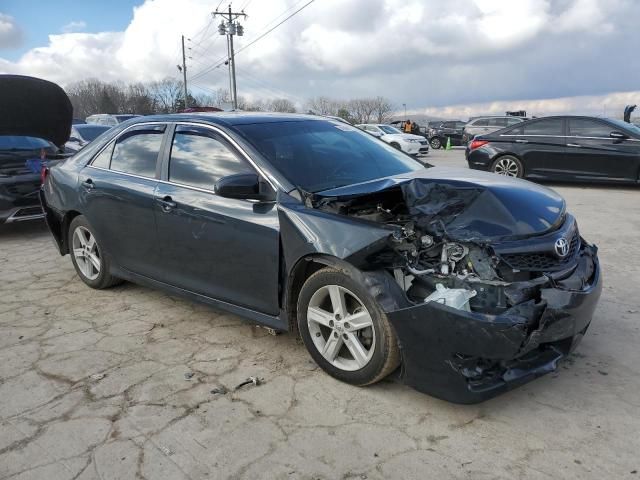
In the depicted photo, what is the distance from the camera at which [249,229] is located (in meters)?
3.29

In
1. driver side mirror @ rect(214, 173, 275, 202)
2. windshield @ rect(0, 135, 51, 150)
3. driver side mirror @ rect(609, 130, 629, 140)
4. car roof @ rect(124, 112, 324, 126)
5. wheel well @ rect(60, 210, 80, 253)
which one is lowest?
wheel well @ rect(60, 210, 80, 253)

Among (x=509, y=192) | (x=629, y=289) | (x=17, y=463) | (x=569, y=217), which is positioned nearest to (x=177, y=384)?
(x=17, y=463)

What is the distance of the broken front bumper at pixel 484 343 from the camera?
245 cm

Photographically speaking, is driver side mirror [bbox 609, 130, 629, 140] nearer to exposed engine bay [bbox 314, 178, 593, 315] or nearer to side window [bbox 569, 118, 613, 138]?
side window [bbox 569, 118, 613, 138]

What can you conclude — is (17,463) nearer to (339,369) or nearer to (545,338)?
(339,369)

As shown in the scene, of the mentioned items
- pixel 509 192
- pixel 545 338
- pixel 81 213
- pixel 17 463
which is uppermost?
pixel 509 192

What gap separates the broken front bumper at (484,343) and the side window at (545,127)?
349 inches

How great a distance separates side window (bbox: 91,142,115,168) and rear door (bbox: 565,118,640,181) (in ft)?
29.4

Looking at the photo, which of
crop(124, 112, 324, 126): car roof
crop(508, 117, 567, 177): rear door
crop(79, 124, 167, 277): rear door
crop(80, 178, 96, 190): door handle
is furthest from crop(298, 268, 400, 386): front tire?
crop(508, 117, 567, 177): rear door

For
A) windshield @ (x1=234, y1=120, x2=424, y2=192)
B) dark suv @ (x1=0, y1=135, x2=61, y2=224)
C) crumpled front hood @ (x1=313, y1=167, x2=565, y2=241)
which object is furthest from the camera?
dark suv @ (x1=0, y1=135, x2=61, y2=224)

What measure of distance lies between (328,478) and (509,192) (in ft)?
6.29

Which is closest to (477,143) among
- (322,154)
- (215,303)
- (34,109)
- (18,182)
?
(322,154)

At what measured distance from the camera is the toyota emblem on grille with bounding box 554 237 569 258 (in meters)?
2.89

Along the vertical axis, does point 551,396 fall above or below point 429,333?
below
